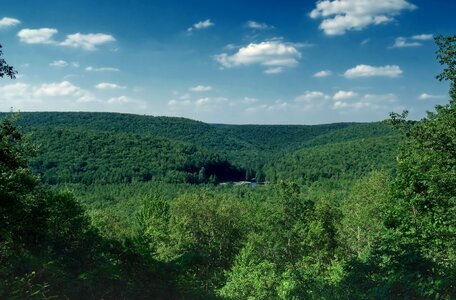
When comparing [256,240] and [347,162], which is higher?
[256,240]

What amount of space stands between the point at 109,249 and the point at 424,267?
13.2 m

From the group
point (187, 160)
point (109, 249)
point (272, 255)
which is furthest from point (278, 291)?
point (187, 160)

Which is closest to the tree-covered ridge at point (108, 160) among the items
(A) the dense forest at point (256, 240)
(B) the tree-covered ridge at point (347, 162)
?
(B) the tree-covered ridge at point (347, 162)

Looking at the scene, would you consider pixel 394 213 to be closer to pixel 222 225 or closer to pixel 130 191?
pixel 222 225

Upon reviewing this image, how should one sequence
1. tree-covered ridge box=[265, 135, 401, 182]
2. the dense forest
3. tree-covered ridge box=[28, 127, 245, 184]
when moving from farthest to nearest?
tree-covered ridge box=[265, 135, 401, 182]
tree-covered ridge box=[28, 127, 245, 184]
the dense forest

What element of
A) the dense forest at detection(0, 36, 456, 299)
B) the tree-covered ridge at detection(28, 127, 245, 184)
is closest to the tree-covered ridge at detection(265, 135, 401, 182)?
the tree-covered ridge at detection(28, 127, 245, 184)

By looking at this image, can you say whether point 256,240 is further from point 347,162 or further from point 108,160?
point 347,162

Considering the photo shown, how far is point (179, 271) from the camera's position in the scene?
18734 mm

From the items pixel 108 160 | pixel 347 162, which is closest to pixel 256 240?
pixel 108 160

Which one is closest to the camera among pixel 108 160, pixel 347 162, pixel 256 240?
pixel 256 240

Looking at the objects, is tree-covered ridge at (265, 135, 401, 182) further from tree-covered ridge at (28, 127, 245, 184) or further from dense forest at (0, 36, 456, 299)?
dense forest at (0, 36, 456, 299)

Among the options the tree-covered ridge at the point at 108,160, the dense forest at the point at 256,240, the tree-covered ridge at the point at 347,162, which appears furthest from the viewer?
the tree-covered ridge at the point at 347,162

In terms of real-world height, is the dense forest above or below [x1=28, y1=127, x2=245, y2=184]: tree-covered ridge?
above

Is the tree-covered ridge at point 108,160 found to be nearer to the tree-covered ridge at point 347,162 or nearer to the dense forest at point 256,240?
the tree-covered ridge at point 347,162
